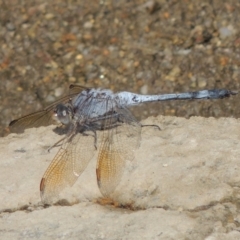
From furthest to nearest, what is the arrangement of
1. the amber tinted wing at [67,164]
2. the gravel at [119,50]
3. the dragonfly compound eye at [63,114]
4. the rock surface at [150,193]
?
the gravel at [119,50]
the dragonfly compound eye at [63,114]
the amber tinted wing at [67,164]
the rock surface at [150,193]

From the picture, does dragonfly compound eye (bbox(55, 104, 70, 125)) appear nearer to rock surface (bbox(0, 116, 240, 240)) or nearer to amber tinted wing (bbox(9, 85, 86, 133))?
amber tinted wing (bbox(9, 85, 86, 133))

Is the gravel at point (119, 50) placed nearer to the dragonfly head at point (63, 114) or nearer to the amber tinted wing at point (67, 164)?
the dragonfly head at point (63, 114)

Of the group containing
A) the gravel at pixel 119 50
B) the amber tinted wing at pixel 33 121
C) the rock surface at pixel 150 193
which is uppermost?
the gravel at pixel 119 50

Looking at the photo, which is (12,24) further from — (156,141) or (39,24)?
(156,141)

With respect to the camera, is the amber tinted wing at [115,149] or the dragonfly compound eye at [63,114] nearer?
the amber tinted wing at [115,149]

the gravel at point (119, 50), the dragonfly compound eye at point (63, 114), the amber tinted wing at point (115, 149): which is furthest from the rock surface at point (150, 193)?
the gravel at point (119, 50)

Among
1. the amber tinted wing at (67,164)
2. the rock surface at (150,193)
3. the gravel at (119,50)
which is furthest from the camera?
the gravel at (119,50)

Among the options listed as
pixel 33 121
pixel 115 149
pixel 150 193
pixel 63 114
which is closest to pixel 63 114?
pixel 63 114
